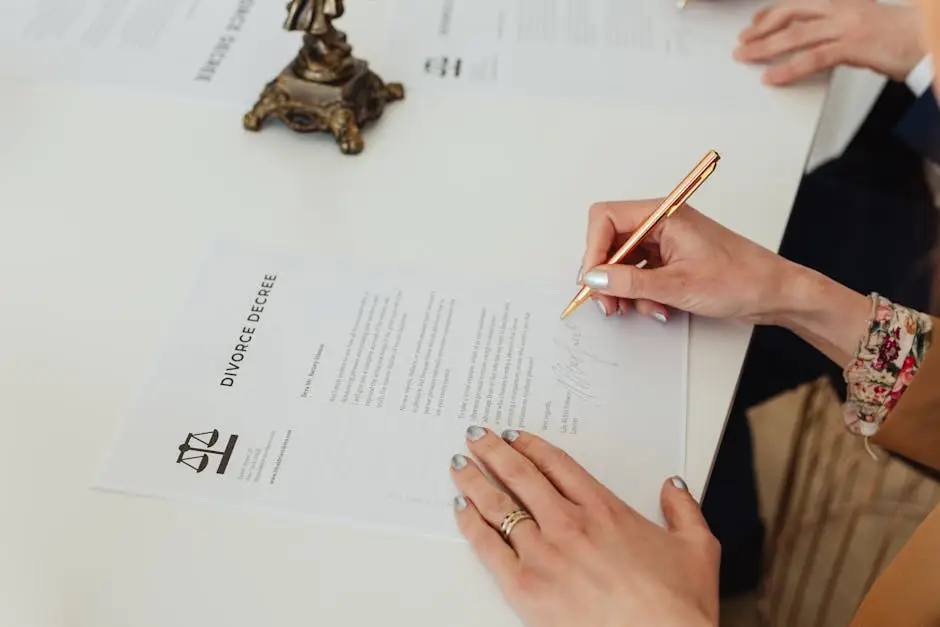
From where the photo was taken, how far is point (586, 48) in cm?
106

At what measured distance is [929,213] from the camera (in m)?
1.17

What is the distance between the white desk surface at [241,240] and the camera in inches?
23.3

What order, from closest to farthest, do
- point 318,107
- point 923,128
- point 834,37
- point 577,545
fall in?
1. point 577,545
2. point 318,107
3. point 834,37
4. point 923,128

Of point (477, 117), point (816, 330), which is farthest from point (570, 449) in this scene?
point (477, 117)

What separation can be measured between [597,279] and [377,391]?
0.21 metres

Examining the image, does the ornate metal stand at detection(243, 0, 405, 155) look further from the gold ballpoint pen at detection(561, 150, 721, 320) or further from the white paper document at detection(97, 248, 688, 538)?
the gold ballpoint pen at detection(561, 150, 721, 320)

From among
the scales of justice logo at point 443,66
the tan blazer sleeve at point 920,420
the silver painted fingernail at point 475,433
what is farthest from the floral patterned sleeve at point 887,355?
the scales of justice logo at point 443,66

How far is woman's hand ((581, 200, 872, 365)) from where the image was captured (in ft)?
2.40

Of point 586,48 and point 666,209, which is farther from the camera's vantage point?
point 586,48

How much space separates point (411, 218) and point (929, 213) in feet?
2.46

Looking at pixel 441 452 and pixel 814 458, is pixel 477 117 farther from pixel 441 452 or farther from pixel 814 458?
pixel 814 458

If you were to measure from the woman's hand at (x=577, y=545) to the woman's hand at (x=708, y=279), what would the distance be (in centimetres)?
17
